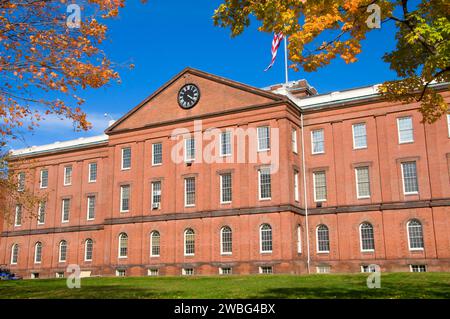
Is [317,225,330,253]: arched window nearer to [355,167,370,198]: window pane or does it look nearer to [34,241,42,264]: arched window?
[355,167,370,198]: window pane

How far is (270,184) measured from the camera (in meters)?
37.6

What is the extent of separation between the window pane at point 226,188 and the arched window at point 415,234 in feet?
43.2

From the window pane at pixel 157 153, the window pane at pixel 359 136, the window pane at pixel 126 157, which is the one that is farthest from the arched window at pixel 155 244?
the window pane at pixel 359 136

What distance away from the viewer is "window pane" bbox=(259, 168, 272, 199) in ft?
124

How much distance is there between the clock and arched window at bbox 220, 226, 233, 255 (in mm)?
10739

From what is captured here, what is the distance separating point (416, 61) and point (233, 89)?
86.7ft

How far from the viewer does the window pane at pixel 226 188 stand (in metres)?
39.4

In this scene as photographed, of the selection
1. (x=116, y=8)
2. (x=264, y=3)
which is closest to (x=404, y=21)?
(x=264, y=3)

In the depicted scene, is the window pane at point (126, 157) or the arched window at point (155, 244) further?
the window pane at point (126, 157)

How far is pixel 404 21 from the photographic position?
43.7 feet

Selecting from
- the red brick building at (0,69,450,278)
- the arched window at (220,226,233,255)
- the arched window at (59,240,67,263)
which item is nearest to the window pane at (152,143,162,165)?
the red brick building at (0,69,450,278)

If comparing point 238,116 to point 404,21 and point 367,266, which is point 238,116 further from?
point 404,21

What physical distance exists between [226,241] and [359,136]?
12797 millimetres

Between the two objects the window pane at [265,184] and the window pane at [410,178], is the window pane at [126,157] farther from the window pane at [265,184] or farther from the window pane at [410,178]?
the window pane at [410,178]
